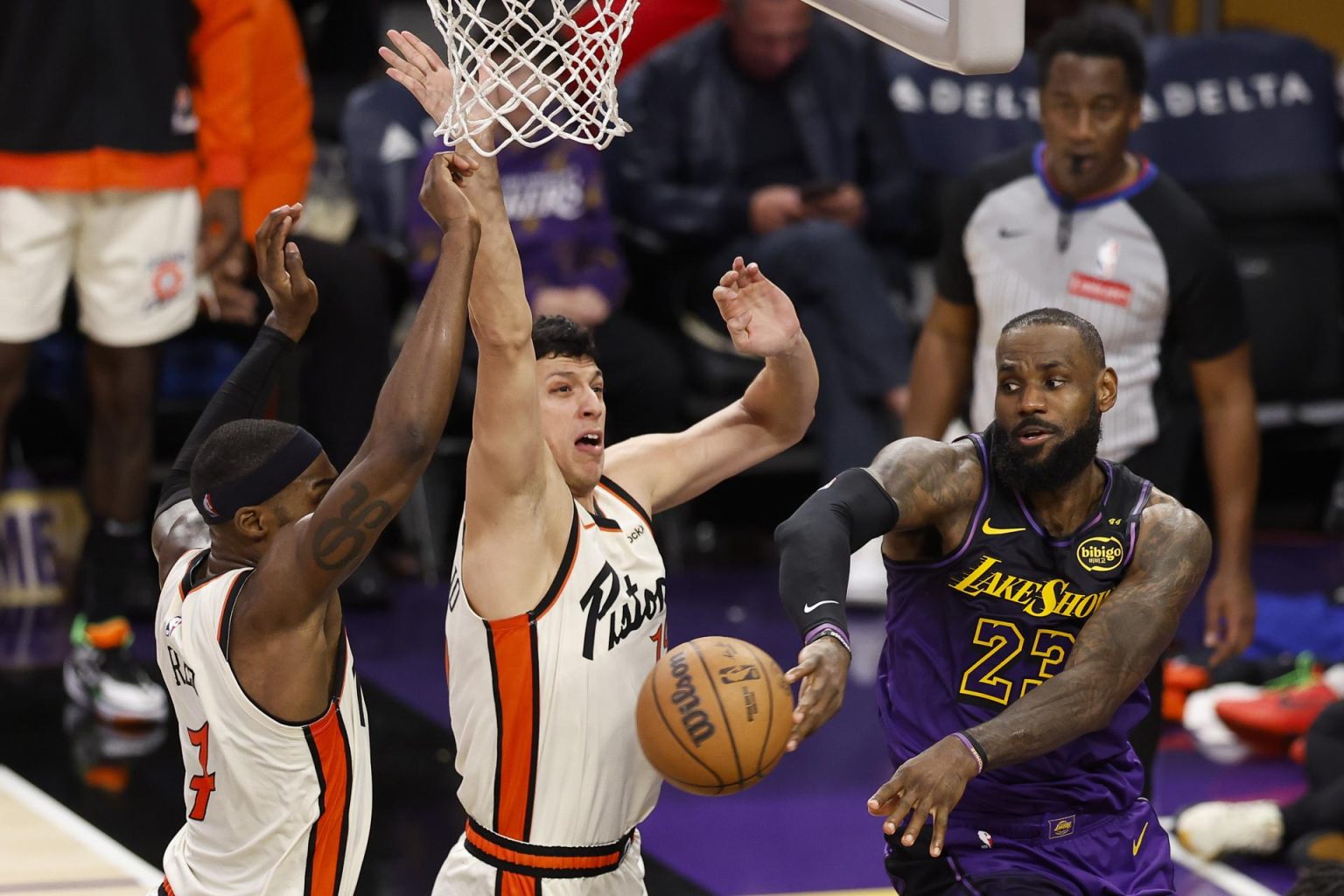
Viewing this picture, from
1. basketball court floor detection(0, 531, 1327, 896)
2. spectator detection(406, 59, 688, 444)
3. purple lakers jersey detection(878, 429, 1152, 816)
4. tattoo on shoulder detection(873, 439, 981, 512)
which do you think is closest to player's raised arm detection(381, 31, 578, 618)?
tattoo on shoulder detection(873, 439, 981, 512)

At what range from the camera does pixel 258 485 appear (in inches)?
168

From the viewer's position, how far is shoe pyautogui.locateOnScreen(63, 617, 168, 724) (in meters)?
7.29

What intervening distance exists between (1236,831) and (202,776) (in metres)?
3.30

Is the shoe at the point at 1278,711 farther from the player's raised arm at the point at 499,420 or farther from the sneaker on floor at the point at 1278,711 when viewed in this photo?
the player's raised arm at the point at 499,420

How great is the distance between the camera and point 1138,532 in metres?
4.70

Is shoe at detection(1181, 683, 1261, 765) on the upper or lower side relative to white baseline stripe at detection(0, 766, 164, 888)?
lower

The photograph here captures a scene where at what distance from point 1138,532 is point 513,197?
4390mm

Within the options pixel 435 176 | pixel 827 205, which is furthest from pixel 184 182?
pixel 435 176

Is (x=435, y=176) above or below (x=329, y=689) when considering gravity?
above

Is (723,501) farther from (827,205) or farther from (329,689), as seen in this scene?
(329,689)

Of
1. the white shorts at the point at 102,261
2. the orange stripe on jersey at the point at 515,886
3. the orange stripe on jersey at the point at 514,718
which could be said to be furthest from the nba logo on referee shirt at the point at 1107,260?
the white shorts at the point at 102,261

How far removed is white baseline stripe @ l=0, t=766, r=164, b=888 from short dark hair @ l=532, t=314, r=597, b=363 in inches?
81.0

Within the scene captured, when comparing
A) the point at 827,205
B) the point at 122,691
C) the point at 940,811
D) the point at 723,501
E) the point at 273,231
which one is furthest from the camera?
the point at 723,501

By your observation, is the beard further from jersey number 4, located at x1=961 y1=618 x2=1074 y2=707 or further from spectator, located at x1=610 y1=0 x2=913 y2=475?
spectator, located at x1=610 y1=0 x2=913 y2=475
